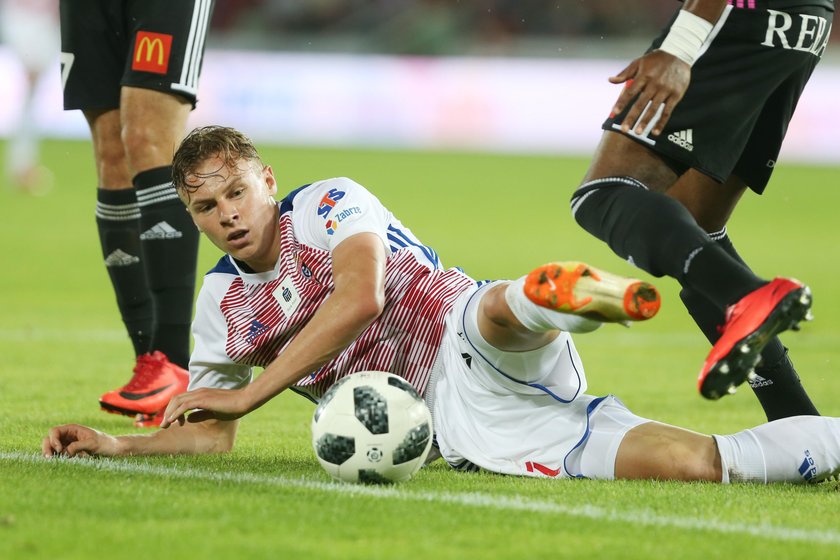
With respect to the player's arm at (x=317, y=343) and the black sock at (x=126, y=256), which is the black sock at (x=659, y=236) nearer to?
the player's arm at (x=317, y=343)

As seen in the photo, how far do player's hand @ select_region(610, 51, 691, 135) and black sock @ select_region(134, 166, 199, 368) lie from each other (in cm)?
237

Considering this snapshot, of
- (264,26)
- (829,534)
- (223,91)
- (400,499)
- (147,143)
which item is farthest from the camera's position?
(264,26)

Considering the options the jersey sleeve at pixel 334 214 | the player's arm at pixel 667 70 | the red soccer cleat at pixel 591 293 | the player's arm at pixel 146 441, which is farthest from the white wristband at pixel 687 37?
the player's arm at pixel 146 441

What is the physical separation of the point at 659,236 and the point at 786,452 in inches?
31.2

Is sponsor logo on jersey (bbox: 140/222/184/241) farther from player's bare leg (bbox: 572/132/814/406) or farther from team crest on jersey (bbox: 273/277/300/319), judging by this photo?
player's bare leg (bbox: 572/132/814/406)

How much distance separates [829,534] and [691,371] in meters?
3.87

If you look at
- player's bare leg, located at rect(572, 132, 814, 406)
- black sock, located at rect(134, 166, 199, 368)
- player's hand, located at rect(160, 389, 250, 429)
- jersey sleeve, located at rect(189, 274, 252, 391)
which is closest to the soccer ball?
player's hand, located at rect(160, 389, 250, 429)

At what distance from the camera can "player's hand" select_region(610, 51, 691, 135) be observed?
3.38 m

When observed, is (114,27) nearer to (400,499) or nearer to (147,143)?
(147,143)

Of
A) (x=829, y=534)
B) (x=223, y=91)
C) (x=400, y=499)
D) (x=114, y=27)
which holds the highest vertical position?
(x=114, y=27)

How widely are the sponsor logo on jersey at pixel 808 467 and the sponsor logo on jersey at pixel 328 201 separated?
5.04 feet

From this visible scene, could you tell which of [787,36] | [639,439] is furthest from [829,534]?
[787,36]

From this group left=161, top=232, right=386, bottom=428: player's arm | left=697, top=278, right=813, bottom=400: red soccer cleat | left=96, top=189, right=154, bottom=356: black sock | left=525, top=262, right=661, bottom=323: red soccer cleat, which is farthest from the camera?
left=96, top=189, right=154, bottom=356: black sock

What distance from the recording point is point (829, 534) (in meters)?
2.90
